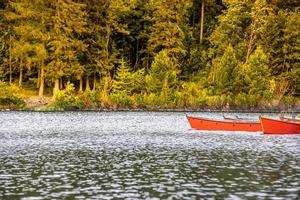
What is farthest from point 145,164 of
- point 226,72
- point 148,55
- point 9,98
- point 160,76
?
point 148,55

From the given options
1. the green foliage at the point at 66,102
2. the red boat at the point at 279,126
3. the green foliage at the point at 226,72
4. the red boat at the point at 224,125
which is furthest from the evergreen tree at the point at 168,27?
the red boat at the point at 279,126

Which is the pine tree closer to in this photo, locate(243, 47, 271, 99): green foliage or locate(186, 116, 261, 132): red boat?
locate(243, 47, 271, 99): green foliage

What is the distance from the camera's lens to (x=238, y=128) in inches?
2121

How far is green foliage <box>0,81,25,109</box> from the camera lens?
273 ft

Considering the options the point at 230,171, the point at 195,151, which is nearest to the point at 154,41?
the point at 195,151

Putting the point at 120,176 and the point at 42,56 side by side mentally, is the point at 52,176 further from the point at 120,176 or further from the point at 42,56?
the point at 42,56

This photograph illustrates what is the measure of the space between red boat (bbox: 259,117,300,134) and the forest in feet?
111

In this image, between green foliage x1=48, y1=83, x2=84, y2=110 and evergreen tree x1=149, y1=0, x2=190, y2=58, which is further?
evergreen tree x1=149, y1=0, x2=190, y2=58

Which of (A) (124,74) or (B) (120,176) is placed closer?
(B) (120,176)

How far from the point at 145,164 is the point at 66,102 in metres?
55.2

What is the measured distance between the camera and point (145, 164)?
30781 mm

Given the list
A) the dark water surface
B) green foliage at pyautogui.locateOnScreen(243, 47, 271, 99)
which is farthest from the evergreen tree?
the dark water surface

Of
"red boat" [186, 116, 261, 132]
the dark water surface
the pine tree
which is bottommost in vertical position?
the dark water surface

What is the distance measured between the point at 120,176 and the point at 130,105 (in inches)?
2353
